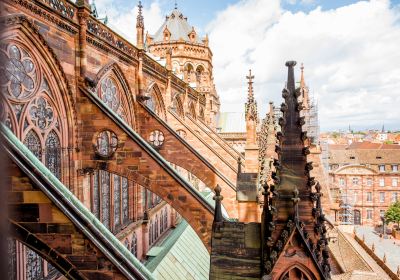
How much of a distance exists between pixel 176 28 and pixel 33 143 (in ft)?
97.8

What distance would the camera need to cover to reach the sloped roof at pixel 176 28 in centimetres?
3234

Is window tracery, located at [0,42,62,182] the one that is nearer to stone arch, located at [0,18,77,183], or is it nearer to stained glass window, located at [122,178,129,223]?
stone arch, located at [0,18,77,183]

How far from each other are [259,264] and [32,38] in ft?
17.7

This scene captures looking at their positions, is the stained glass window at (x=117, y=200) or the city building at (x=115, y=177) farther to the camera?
the stained glass window at (x=117, y=200)

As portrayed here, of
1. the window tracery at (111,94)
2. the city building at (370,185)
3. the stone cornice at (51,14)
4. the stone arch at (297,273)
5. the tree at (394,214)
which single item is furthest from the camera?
the city building at (370,185)

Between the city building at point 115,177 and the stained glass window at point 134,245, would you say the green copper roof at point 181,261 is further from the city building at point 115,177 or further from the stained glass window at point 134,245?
the stained glass window at point 134,245

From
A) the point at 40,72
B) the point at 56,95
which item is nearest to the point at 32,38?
the point at 40,72

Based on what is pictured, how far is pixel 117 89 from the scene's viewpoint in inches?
376

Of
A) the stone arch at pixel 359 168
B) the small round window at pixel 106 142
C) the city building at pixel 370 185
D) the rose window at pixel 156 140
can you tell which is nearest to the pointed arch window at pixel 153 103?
the rose window at pixel 156 140

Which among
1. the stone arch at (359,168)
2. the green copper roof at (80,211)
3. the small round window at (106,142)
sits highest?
the small round window at (106,142)

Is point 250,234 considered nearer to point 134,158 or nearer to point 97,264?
point 97,264

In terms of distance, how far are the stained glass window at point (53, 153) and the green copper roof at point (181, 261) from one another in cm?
378

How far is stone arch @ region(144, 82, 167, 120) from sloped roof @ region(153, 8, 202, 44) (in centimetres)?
1931

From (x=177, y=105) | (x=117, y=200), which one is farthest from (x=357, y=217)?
(x=117, y=200)
